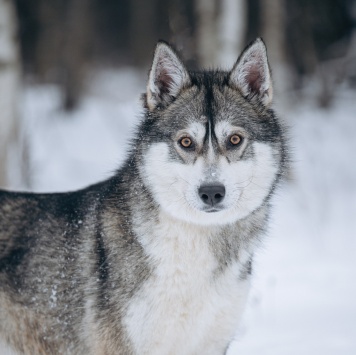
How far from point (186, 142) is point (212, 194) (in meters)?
0.31

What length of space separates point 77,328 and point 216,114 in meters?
1.24

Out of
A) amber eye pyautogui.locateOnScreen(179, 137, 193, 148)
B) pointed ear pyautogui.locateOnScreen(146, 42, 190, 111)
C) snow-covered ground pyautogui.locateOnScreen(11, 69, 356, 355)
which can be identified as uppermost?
pointed ear pyautogui.locateOnScreen(146, 42, 190, 111)

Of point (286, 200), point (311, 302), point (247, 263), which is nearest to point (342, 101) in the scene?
point (286, 200)

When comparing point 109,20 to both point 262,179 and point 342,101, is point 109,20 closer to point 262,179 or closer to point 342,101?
point 342,101

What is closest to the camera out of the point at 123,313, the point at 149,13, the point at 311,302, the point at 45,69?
the point at 123,313

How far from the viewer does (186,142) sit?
3.29 meters

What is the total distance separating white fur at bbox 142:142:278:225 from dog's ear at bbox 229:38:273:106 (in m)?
0.32

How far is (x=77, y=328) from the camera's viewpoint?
11.2ft

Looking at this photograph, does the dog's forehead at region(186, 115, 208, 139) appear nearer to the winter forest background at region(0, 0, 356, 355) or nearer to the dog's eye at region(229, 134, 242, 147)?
the dog's eye at region(229, 134, 242, 147)

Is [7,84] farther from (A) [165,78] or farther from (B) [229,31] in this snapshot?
(A) [165,78]

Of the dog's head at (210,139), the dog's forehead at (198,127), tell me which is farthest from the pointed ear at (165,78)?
the dog's forehead at (198,127)

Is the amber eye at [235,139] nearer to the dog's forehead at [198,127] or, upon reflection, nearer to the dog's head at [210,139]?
the dog's head at [210,139]

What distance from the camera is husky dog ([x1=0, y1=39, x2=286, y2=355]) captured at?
324 cm

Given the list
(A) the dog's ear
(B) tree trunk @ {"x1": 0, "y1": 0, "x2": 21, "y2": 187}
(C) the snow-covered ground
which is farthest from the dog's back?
(B) tree trunk @ {"x1": 0, "y1": 0, "x2": 21, "y2": 187}
